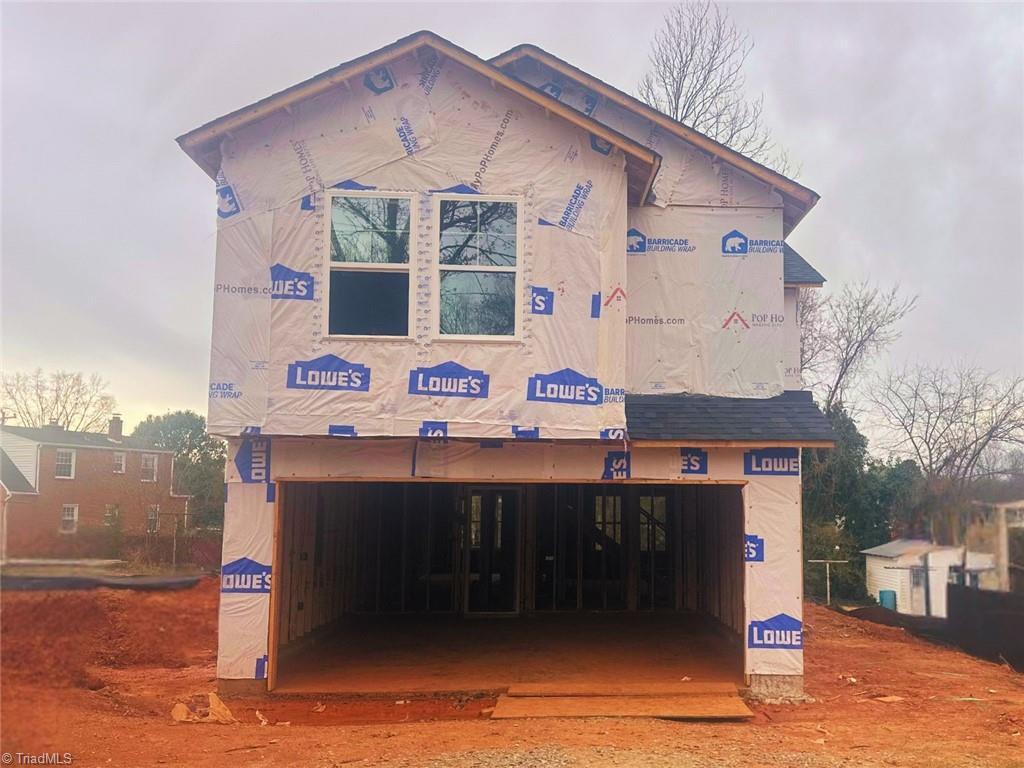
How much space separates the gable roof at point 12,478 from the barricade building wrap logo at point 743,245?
826 centimetres

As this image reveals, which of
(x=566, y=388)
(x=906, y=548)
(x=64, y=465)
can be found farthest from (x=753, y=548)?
(x=906, y=548)

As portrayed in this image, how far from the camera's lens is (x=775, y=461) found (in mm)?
9234

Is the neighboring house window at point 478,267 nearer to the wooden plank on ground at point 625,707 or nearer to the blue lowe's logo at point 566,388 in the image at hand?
the blue lowe's logo at point 566,388

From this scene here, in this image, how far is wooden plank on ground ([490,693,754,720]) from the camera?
27.0 feet

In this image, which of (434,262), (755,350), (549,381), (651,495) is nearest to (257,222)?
(434,262)

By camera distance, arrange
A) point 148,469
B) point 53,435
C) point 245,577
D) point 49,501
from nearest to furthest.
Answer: point 49,501
point 53,435
point 245,577
point 148,469

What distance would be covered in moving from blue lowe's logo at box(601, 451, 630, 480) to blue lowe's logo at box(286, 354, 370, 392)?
2.84 meters

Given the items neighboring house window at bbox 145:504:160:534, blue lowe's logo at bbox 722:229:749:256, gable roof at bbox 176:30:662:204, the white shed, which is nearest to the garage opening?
neighboring house window at bbox 145:504:160:534

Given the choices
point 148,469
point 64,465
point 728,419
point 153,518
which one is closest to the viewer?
point 64,465

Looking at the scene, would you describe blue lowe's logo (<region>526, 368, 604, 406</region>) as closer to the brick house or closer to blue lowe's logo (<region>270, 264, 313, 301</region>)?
blue lowe's logo (<region>270, 264, 313, 301</region>)

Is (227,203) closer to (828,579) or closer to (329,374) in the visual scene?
(329,374)

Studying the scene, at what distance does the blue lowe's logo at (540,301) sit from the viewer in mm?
8789

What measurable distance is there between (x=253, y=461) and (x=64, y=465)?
4.01 meters

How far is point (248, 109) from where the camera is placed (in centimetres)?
874
